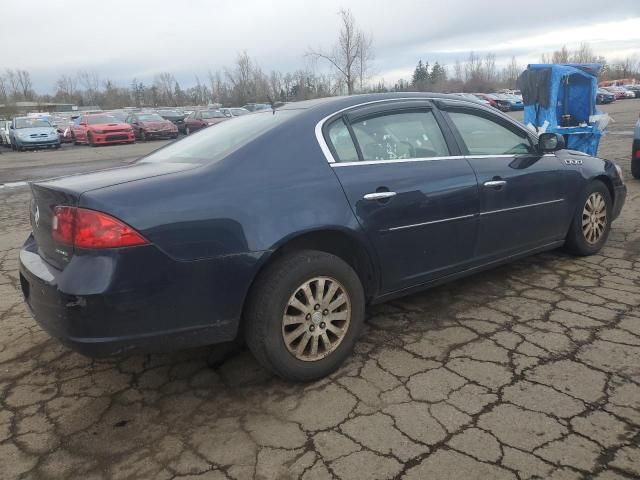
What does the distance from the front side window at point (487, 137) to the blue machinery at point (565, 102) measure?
16.0ft

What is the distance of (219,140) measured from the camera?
324cm

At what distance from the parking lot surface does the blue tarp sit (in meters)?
5.38

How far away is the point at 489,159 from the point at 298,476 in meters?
2.53

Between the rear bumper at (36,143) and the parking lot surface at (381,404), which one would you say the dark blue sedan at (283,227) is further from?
the rear bumper at (36,143)

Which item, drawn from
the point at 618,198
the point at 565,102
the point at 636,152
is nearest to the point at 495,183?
the point at 618,198

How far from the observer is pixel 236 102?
61.5 meters

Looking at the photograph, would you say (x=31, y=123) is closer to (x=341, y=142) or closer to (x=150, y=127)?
(x=150, y=127)

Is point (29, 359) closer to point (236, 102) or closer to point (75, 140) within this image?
point (75, 140)

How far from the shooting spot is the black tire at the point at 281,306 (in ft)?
8.57

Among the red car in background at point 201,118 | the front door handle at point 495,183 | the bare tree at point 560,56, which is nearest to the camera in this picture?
the front door handle at point 495,183

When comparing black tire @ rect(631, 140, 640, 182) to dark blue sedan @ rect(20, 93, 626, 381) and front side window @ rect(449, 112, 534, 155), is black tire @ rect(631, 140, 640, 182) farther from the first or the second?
dark blue sedan @ rect(20, 93, 626, 381)

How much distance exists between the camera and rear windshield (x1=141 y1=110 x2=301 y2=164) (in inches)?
116

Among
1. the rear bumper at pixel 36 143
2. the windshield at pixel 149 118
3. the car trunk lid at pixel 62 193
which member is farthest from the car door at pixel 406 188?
the windshield at pixel 149 118

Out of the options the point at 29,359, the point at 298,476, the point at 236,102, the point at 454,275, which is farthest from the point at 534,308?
the point at 236,102
